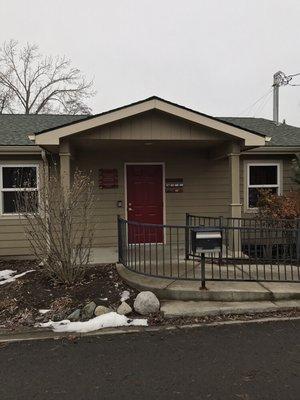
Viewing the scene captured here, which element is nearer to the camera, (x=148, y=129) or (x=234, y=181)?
(x=148, y=129)

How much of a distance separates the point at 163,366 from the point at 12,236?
6709 mm

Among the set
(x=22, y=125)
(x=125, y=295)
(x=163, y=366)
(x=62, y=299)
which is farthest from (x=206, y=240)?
(x=22, y=125)

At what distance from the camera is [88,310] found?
5.79 m

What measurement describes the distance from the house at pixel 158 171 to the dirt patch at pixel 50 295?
5.94ft

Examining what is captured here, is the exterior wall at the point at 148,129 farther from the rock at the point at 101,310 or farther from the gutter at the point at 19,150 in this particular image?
the rock at the point at 101,310

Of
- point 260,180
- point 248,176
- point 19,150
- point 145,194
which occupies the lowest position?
point 145,194

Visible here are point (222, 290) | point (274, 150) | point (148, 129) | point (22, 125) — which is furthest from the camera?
point (22, 125)

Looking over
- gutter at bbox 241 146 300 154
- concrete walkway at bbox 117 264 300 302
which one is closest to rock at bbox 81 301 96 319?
concrete walkway at bbox 117 264 300 302

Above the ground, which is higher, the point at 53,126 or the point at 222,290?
the point at 53,126

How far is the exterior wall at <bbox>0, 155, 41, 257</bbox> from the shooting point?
9805 mm

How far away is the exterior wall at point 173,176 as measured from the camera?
10555 mm

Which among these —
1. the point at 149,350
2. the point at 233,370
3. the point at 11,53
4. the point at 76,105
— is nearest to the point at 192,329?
the point at 149,350

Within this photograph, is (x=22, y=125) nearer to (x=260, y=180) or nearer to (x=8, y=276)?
→ (x=8, y=276)

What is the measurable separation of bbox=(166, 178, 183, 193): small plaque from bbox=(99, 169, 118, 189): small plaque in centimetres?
138
